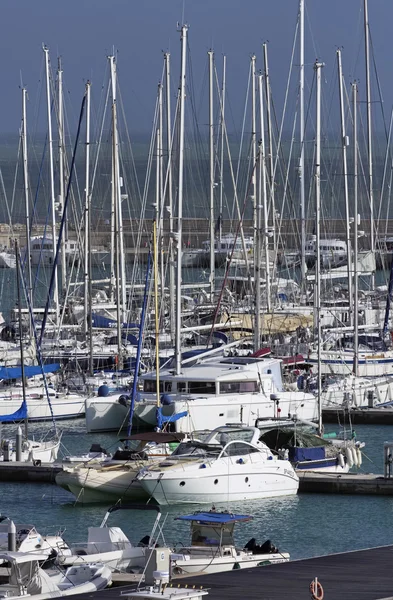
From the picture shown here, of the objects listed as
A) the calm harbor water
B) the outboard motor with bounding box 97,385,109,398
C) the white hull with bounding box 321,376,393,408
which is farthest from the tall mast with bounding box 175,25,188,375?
the calm harbor water

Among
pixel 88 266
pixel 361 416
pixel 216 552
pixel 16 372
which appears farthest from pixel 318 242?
pixel 216 552

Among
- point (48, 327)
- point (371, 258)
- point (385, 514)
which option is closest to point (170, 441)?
point (385, 514)

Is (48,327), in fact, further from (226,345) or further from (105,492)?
(105,492)

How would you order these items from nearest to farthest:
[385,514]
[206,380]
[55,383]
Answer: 1. [385,514]
2. [206,380]
3. [55,383]

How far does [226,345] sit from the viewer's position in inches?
1670

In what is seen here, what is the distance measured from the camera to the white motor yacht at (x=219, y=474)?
27.9m

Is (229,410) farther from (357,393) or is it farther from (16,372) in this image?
(16,372)

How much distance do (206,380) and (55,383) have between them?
20.7 ft

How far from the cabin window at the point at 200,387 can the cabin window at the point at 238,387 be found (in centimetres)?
26

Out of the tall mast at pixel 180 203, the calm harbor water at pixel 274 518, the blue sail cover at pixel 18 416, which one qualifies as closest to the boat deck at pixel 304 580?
the calm harbor water at pixel 274 518

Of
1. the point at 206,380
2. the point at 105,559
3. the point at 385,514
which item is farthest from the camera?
the point at 206,380

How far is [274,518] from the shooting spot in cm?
2767

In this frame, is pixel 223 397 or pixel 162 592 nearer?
pixel 162 592

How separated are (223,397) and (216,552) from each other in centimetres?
1390
